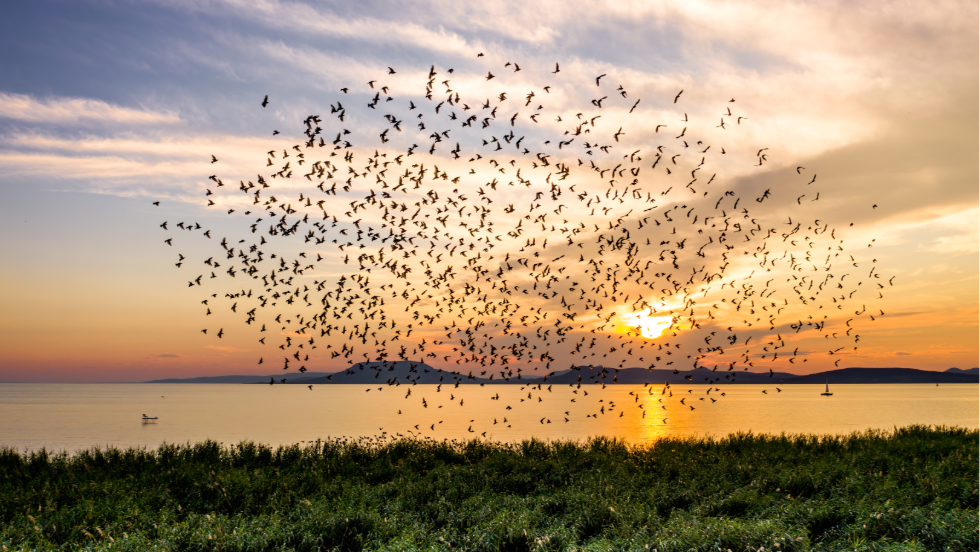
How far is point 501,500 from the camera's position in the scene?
19547 millimetres

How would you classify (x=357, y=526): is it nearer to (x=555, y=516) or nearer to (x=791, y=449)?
(x=555, y=516)

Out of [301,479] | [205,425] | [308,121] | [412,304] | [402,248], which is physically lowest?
[205,425]

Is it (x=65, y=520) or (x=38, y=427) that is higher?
(x=65, y=520)

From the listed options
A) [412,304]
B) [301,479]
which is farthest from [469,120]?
[301,479]

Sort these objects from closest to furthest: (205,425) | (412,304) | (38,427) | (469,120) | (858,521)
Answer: (858,521) → (469,120) → (412,304) → (38,427) → (205,425)

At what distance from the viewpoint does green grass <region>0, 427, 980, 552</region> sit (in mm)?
14031

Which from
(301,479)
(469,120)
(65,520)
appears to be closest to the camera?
(65,520)

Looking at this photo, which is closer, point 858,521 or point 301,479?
point 858,521

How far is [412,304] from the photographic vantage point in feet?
90.7

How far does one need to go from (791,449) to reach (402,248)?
20.7 m

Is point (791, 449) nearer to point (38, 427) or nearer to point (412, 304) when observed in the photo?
point (412, 304)

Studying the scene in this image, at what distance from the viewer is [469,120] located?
69.0ft

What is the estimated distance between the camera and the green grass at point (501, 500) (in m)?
14.0

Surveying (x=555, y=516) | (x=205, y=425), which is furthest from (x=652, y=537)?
(x=205, y=425)
